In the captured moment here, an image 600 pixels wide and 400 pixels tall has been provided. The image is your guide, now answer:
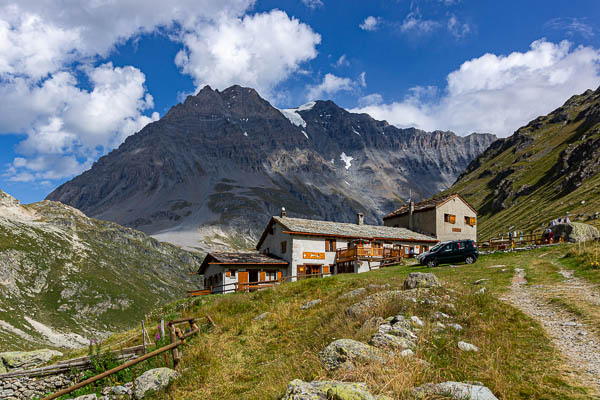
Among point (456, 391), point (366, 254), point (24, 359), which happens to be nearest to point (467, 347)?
A: point (456, 391)

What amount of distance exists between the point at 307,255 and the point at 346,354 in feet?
129

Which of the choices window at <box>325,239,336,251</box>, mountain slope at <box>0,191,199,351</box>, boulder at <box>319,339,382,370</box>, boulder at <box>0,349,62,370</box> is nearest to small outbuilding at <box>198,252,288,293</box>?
window at <box>325,239,336,251</box>

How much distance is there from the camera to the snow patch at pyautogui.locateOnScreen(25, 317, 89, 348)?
413ft

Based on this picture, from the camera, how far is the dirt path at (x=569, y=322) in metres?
9.59

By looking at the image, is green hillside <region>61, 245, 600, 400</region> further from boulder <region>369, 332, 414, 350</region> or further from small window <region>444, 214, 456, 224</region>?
small window <region>444, 214, 456, 224</region>

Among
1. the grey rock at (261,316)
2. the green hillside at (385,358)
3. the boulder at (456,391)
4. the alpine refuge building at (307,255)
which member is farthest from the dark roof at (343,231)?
the boulder at (456,391)

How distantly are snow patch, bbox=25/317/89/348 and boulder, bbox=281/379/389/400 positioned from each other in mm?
142023

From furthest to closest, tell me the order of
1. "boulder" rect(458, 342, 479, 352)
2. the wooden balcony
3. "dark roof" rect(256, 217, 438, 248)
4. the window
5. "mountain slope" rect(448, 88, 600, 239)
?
"mountain slope" rect(448, 88, 600, 239), the window, "dark roof" rect(256, 217, 438, 248), the wooden balcony, "boulder" rect(458, 342, 479, 352)

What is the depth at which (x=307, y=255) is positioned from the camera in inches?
1930

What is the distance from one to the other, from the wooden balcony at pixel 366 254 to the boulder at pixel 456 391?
37.3 metres

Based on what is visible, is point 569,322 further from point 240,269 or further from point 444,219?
point 444,219

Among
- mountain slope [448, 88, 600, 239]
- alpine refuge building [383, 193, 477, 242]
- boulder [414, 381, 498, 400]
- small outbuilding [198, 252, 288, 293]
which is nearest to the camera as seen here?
boulder [414, 381, 498, 400]

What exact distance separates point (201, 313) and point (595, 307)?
2031 cm

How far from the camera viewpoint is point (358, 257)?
153 ft
